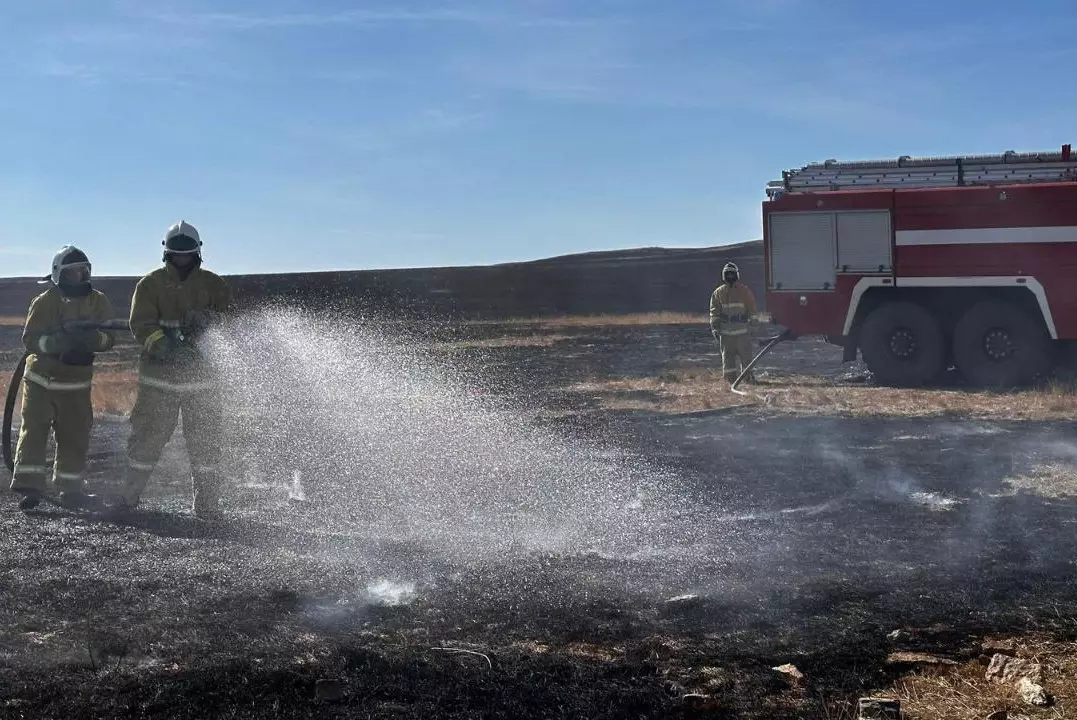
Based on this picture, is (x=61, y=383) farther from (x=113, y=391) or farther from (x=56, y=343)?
(x=113, y=391)

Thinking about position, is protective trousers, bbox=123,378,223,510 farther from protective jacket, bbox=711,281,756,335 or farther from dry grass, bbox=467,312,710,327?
dry grass, bbox=467,312,710,327

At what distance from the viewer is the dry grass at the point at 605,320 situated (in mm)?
33312

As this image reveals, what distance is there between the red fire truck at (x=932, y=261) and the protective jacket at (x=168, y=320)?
31.2ft

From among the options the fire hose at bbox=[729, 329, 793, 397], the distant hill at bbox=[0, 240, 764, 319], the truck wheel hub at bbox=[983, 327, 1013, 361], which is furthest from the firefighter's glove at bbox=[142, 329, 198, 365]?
the distant hill at bbox=[0, 240, 764, 319]

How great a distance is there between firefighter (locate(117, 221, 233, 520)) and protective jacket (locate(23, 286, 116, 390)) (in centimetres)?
68

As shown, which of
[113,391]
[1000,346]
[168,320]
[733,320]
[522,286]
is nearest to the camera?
[168,320]

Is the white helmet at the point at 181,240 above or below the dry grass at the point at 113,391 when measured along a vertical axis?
above

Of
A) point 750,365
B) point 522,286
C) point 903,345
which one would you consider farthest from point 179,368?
point 522,286

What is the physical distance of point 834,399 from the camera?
13062 millimetres

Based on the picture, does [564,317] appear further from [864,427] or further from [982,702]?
[982,702]

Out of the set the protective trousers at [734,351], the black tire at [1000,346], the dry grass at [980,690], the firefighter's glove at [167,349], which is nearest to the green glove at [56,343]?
the firefighter's glove at [167,349]

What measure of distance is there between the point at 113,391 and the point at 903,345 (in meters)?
10.2

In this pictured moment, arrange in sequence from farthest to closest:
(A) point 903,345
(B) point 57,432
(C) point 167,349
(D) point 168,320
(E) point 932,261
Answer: (A) point 903,345
(E) point 932,261
(B) point 57,432
(D) point 168,320
(C) point 167,349

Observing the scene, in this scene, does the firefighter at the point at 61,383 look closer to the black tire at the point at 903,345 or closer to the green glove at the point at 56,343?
the green glove at the point at 56,343
